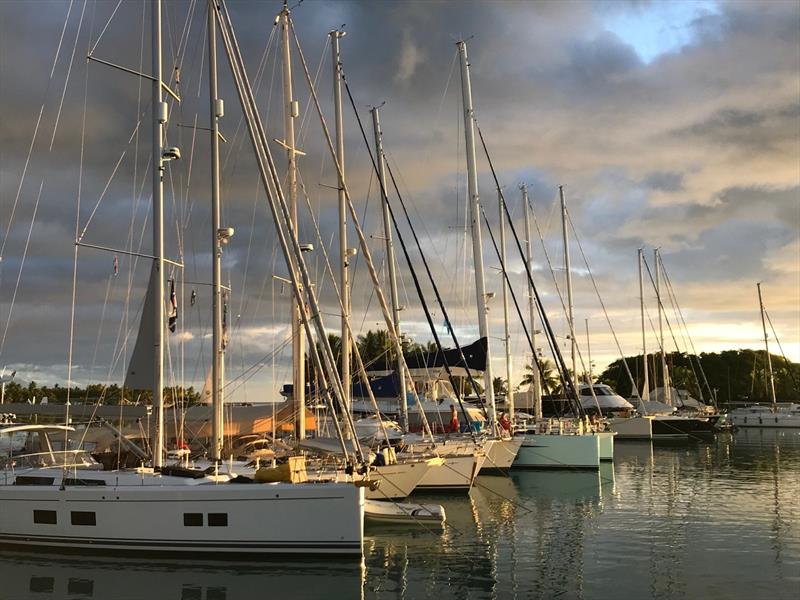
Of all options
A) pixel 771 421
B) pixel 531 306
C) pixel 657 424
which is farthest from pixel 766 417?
pixel 531 306

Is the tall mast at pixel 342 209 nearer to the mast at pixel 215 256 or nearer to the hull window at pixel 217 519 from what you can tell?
the mast at pixel 215 256

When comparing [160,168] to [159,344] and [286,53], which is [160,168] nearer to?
[159,344]

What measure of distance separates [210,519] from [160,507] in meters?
1.31

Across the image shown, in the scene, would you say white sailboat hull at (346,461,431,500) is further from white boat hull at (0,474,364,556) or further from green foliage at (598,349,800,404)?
green foliage at (598,349,800,404)

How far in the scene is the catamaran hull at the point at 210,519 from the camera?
16.1 meters

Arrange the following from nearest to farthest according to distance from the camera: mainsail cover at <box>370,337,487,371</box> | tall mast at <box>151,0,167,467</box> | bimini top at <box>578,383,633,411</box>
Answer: tall mast at <box>151,0,167,467</box>
mainsail cover at <box>370,337,487,371</box>
bimini top at <box>578,383,633,411</box>

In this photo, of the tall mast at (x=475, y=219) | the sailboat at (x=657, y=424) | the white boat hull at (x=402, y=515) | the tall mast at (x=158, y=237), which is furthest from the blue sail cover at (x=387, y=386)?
the sailboat at (x=657, y=424)

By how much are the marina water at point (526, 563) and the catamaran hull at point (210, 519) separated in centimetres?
42

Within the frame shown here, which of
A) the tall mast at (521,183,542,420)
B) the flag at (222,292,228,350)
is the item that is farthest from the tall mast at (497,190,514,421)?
the flag at (222,292,228,350)

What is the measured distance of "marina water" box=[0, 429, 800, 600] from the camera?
1463cm

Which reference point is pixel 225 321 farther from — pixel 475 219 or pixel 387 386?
pixel 475 219

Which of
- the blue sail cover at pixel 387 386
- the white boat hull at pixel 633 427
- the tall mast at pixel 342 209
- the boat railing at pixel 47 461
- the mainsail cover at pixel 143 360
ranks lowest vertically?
the white boat hull at pixel 633 427

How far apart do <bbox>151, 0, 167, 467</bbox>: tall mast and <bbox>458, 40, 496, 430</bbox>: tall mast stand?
15730 mm

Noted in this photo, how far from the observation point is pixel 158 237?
18.5 m
